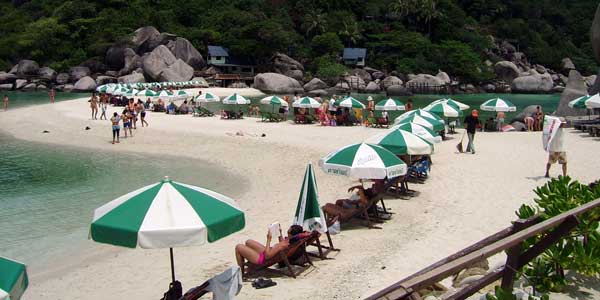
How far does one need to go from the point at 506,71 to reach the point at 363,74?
75.7 ft

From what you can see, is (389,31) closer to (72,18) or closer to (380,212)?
(72,18)

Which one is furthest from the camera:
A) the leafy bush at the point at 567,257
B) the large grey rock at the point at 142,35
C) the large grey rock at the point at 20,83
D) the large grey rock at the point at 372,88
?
the large grey rock at the point at 142,35

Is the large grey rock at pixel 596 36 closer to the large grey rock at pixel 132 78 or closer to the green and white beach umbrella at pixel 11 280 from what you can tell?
the green and white beach umbrella at pixel 11 280

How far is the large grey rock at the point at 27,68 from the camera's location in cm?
7138

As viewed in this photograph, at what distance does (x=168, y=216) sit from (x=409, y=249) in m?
4.57

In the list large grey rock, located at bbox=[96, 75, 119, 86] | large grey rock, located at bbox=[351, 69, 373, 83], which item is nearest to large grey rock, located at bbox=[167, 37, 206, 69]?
large grey rock, located at bbox=[96, 75, 119, 86]

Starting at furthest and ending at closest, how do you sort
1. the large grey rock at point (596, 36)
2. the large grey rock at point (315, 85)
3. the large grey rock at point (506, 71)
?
the large grey rock at point (506, 71) → the large grey rock at point (315, 85) → the large grey rock at point (596, 36)

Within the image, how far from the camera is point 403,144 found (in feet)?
39.9

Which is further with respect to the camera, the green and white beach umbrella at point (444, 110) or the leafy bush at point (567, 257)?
the green and white beach umbrella at point (444, 110)

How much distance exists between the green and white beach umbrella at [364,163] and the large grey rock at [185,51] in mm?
66671

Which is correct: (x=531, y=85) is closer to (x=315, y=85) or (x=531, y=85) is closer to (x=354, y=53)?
(x=354, y=53)

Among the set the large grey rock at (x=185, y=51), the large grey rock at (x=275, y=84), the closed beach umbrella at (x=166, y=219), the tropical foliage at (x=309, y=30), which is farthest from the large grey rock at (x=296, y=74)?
the closed beach umbrella at (x=166, y=219)

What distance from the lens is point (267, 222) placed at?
11344 millimetres

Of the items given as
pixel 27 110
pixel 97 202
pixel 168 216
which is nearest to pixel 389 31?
pixel 27 110
